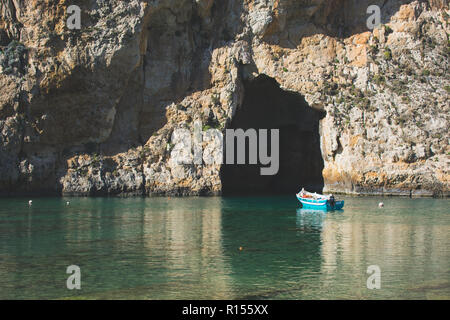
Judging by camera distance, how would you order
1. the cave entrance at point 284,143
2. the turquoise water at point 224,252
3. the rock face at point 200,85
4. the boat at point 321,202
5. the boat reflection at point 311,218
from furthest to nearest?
the cave entrance at point 284,143 → the rock face at point 200,85 → the boat at point 321,202 → the boat reflection at point 311,218 → the turquoise water at point 224,252

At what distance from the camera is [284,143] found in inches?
3445

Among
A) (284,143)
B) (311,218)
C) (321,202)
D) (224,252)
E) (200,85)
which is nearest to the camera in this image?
(224,252)

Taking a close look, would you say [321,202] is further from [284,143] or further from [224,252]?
[284,143]

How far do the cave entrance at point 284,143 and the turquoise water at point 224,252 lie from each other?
98.1ft

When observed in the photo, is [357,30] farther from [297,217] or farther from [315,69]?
[297,217]

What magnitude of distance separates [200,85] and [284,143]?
1857 centimetres

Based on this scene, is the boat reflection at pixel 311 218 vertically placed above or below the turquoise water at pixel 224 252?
above

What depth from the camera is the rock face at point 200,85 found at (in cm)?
6756

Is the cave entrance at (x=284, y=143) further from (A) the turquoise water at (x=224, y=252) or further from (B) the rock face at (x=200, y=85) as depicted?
(A) the turquoise water at (x=224, y=252)

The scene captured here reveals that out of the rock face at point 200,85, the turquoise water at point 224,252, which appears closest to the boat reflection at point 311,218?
the turquoise water at point 224,252

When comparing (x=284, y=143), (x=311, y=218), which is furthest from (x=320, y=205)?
(x=284, y=143)

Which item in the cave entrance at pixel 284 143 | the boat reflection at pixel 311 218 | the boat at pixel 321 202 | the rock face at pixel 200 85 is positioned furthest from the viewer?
the cave entrance at pixel 284 143

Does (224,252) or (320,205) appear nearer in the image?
(224,252)

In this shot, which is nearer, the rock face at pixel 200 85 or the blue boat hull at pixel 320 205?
the blue boat hull at pixel 320 205
